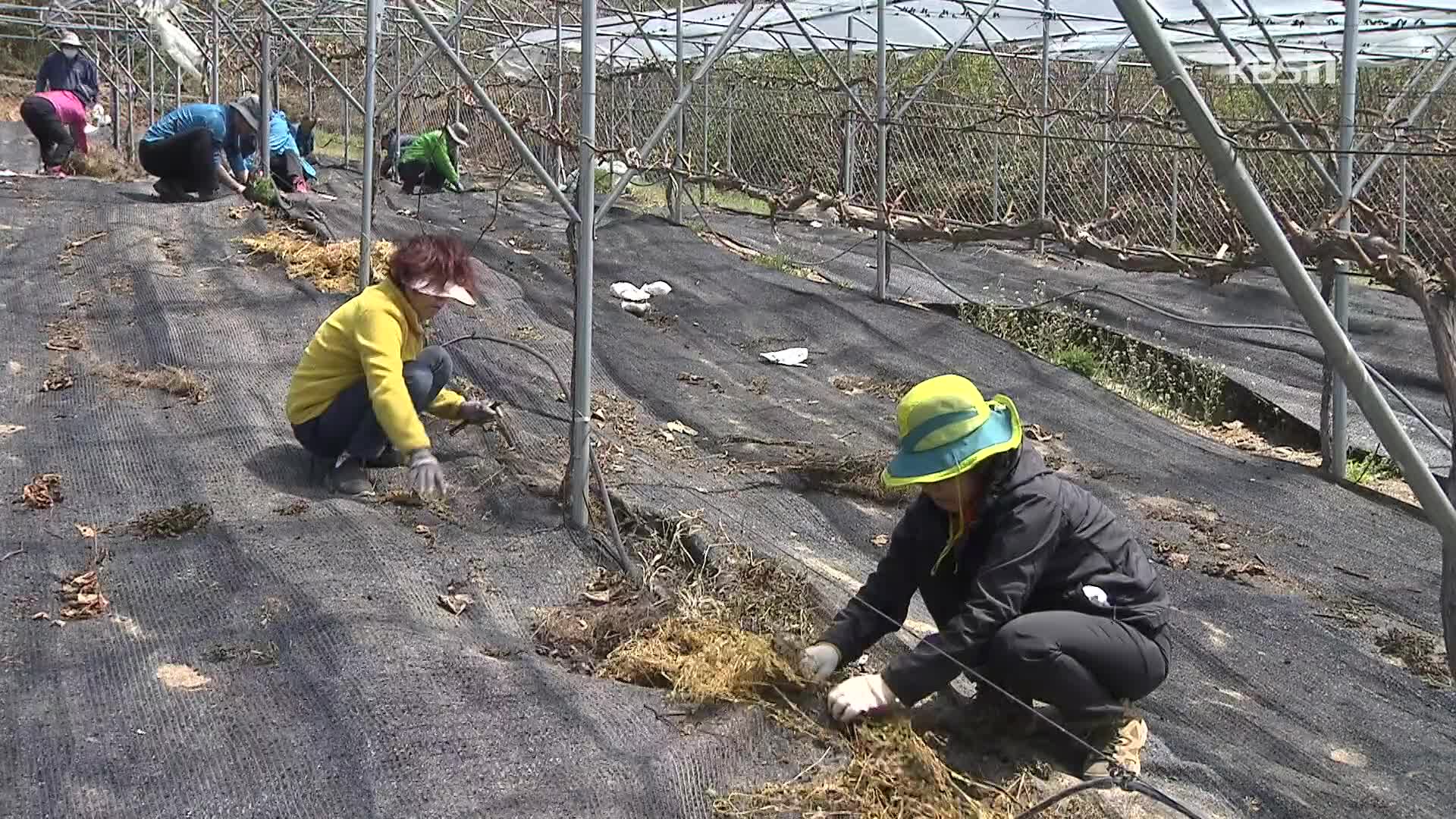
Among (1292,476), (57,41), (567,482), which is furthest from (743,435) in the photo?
(57,41)

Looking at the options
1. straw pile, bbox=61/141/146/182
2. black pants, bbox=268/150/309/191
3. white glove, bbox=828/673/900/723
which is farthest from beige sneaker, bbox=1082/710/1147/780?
straw pile, bbox=61/141/146/182

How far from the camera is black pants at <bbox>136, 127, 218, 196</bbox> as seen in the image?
30.8 ft

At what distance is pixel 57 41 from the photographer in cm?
1227

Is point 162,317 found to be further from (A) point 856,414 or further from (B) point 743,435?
(A) point 856,414

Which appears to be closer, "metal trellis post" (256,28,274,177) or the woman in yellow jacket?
the woman in yellow jacket

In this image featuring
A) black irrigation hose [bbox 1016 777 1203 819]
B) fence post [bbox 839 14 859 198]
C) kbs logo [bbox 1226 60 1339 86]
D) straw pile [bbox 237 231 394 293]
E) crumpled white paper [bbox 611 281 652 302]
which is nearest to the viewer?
black irrigation hose [bbox 1016 777 1203 819]

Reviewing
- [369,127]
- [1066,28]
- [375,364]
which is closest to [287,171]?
[369,127]

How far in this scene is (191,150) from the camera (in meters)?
9.38

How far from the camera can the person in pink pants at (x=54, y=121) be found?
11398mm

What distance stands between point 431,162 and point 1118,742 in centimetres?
1029

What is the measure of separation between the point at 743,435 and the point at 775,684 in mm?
2892

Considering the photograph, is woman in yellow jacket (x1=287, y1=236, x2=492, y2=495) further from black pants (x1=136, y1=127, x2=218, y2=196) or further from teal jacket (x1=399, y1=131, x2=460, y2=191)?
teal jacket (x1=399, y1=131, x2=460, y2=191)

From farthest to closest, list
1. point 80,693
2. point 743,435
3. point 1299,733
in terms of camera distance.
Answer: point 743,435 < point 1299,733 < point 80,693

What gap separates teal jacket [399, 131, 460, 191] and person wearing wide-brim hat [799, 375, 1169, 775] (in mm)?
10010
